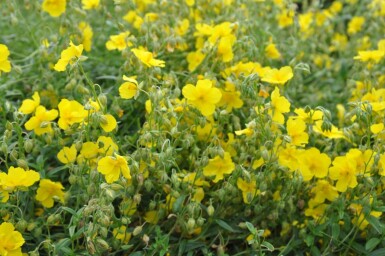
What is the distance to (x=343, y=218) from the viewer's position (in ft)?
8.33

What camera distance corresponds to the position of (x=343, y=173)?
247 cm

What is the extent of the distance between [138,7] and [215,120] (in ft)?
3.63

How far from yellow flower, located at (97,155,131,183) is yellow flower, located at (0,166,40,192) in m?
0.26

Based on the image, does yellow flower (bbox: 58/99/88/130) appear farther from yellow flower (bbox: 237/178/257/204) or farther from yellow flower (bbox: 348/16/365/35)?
yellow flower (bbox: 348/16/365/35)

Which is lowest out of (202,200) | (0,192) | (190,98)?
(202,200)

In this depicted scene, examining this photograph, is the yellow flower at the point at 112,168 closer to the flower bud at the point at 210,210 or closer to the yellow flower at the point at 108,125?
the yellow flower at the point at 108,125

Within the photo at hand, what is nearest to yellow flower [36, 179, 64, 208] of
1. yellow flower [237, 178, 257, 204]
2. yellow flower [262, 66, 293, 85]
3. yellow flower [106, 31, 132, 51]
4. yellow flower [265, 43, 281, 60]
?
yellow flower [237, 178, 257, 204]

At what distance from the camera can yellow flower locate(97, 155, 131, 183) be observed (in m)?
2.21

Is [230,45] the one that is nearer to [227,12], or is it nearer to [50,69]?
[227,12]

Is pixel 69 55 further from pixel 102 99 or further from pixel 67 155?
pixel 67 155

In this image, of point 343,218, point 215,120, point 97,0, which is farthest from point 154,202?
point 97,0

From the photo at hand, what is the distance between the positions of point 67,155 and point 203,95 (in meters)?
0.53

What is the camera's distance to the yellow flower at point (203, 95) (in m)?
2.49

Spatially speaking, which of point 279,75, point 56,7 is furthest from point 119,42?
point 279,75
